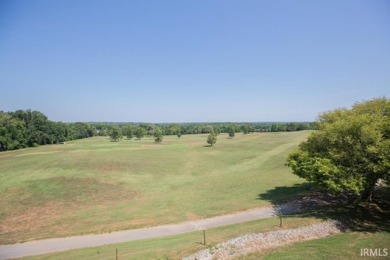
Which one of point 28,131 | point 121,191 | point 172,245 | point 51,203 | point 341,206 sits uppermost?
point 28,131

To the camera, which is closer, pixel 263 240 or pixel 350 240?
pixel 350 240

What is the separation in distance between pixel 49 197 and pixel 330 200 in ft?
127

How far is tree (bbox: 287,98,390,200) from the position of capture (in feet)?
83.1

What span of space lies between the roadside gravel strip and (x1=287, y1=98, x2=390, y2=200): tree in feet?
17.0

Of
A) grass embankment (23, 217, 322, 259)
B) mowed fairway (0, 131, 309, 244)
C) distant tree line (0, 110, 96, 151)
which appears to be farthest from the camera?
distant tree line (0, 110, 96, 151)

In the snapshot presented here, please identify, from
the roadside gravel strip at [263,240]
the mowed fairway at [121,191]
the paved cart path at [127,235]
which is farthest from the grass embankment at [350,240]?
the mowed fairway at [121,191]

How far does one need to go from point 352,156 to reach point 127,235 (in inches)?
927

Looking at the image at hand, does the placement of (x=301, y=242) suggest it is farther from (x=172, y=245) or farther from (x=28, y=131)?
(x=28, y=131)

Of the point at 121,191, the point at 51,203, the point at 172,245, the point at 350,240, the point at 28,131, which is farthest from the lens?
the point at 28,131

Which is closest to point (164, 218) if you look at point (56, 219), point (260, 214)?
point (260, 214)

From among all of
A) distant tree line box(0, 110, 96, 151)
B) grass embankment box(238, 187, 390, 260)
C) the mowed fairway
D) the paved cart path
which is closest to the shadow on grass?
grass embankment box(238, 187, 390, 260)

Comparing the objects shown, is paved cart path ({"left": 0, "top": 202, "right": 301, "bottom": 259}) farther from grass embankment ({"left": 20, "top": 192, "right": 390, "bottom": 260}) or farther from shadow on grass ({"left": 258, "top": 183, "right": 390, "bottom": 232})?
shadow on grass ({"left": 258, "top": 183, "right": 390, "bottom": 232})

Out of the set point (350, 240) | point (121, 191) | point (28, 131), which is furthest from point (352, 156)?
point (28, 131)

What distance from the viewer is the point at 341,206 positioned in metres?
28.7
